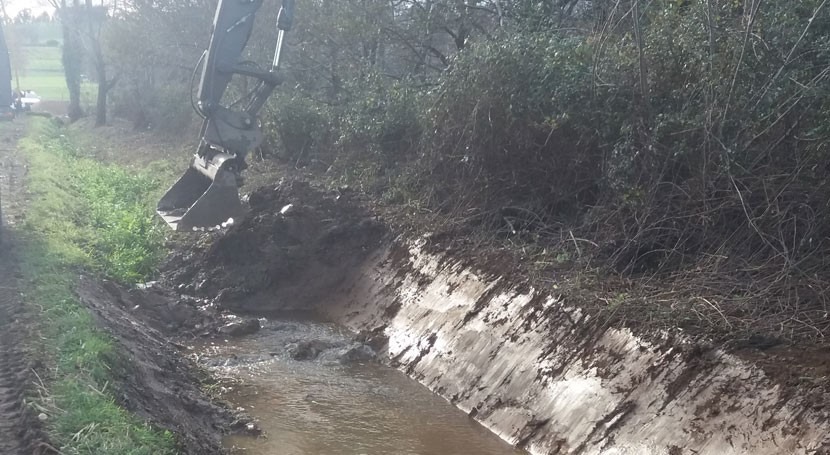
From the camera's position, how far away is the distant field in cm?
6725

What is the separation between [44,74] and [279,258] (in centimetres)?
7458

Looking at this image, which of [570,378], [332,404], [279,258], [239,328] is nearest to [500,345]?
[570,378]

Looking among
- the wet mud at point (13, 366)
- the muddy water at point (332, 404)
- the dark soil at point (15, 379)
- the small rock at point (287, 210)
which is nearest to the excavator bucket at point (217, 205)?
the small rock at point (287, 210)

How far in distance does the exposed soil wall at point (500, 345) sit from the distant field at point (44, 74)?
5333 centimetres

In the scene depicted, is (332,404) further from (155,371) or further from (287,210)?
(287,210)

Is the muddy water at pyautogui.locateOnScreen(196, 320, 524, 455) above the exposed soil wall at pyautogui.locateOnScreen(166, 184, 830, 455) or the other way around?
the other way around

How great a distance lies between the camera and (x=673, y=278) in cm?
877

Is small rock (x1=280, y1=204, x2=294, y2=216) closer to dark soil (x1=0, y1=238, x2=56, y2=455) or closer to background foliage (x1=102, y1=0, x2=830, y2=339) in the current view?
background foliage (x1=102, y1=0, x2=830, y2=339)

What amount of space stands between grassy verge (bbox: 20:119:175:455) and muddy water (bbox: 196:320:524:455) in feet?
5.28

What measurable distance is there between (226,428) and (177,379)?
109 centimetres

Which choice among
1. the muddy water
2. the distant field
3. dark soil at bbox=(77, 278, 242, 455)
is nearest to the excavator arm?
dark soil at bbox=(77, 278, 242, 455)

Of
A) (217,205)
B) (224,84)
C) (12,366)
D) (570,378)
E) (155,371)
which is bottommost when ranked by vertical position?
(155,371)

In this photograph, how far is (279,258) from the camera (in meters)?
13.5

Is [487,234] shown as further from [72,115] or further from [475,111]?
→ [72,115]
